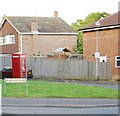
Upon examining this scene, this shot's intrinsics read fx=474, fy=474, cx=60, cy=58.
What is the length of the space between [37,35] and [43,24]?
3180 millimetres

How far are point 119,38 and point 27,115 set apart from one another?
30169 mm

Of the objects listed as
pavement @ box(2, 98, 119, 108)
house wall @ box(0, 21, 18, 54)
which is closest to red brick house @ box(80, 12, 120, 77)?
house wall @ box(0, 21, 18, 54)

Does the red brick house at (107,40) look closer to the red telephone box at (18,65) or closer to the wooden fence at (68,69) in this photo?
the wooden fence at (68,69)

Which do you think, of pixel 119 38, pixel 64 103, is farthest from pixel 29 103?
pixel 119 38

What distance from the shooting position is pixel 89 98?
76.8 feet

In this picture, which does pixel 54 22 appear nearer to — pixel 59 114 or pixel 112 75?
pixel 112 75

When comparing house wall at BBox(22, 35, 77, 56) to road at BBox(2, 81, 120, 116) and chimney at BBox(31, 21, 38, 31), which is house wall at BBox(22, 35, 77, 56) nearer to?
chimney at BBox(31, 21, 38, 31)

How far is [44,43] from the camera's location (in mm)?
61906

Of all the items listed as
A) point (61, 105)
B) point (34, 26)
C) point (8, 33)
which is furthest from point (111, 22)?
point (61, 105)

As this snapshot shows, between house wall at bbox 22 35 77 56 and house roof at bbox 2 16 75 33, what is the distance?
0.84 m

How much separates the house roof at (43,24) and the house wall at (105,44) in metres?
12.3

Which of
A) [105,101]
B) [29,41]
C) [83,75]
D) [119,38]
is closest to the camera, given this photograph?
[105,101]

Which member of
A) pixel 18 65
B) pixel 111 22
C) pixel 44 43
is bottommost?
pixel 18 65

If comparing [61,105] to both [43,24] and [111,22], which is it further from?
[43,24]
